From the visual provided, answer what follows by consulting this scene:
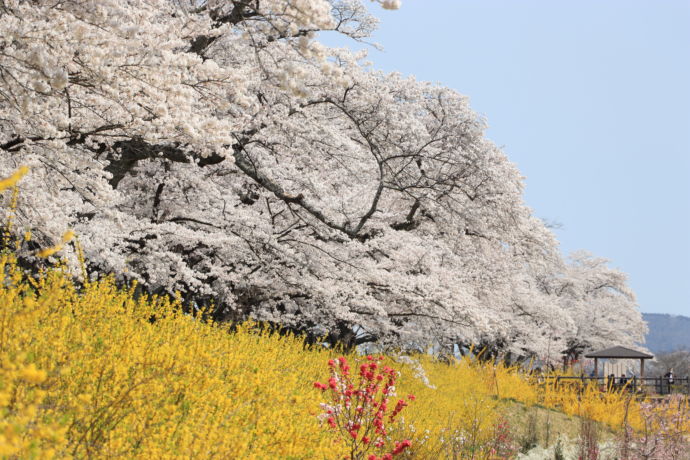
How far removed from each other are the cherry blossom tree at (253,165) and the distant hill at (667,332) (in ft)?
599

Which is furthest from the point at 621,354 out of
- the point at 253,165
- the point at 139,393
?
the point at 139,393

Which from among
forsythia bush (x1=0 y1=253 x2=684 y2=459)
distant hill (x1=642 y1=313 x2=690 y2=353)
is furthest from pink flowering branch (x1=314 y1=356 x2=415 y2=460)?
distant hill (x1=642 y1=313 x2=690 y2=353)

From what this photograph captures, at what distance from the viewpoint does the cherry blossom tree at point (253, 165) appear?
18.6 feet

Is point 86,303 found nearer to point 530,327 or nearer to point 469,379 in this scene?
point 469,379

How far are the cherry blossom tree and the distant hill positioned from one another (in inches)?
7185

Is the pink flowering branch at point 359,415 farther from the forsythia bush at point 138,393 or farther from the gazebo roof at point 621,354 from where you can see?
the gazebo roof at point 621,354

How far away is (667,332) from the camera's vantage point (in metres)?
183

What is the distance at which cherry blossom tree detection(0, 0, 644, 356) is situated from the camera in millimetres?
5680

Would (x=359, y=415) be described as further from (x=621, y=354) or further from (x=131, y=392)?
(x=621, y=354)

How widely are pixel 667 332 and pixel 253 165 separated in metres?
200

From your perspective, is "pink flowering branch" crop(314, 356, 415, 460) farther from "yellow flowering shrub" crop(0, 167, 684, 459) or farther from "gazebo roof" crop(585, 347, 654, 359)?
"gazebo roof" crop(585, 347, 654, 359)

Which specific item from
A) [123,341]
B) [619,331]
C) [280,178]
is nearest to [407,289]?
[280,178]

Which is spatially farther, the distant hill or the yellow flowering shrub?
the distant hill

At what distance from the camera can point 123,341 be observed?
4605mm
